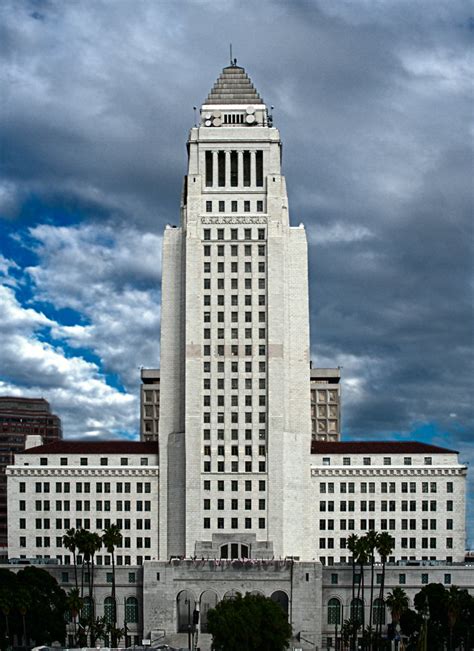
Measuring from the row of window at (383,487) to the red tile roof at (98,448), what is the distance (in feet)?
81.0

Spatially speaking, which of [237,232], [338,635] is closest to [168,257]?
[237,232]

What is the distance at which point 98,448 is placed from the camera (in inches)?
6826

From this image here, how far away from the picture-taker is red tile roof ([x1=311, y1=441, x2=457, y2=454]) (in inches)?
6742

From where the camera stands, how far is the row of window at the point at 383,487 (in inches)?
6654

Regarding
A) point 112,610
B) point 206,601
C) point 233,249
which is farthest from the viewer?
point 233,249

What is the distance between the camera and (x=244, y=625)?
12269 cm

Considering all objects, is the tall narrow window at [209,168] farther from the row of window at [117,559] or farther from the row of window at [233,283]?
the row of window at [117,559]

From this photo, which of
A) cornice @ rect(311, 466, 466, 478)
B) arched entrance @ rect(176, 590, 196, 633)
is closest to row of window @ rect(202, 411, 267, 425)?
cornice @ rect(311, 466, 466, 478)

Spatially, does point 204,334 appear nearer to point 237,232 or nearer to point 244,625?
point 237,232

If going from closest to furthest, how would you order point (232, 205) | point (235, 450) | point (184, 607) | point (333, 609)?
point (333, 609)
point (184, 607)
point (235, 450)
point (232, 205)

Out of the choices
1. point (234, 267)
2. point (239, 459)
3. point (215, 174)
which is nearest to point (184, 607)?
point (239, 459)

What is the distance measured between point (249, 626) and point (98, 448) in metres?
55.6

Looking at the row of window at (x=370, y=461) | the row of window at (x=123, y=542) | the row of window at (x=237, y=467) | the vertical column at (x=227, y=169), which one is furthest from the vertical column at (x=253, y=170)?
the row of window at (x=123, y=542)

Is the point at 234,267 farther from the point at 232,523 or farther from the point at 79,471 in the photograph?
the point at 79,471
